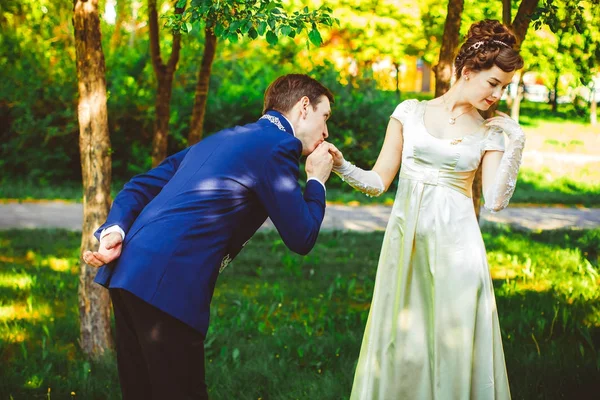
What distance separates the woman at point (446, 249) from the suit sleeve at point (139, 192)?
0.91 meters

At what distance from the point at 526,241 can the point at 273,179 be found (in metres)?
6.56

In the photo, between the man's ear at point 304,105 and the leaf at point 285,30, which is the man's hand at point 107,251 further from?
the leaf at point 285,30

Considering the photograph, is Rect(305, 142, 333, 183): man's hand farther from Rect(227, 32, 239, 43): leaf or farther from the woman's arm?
Rect(227, 32, 239, 43): leaf

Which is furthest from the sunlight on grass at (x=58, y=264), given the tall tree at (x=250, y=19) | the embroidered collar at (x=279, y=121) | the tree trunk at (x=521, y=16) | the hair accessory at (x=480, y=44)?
the hair accessory at (x=480, y=44)

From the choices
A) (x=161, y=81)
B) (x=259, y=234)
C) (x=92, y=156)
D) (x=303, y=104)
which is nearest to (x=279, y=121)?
(x=303, y=104)

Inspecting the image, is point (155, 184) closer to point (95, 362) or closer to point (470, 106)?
point (470, 106)

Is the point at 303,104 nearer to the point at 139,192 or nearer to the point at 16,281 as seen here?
the point at 139,192

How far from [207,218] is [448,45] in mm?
3378

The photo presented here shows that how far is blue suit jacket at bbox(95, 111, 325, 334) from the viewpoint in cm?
238

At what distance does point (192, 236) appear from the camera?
240 cm

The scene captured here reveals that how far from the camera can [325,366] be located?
4.44 metres

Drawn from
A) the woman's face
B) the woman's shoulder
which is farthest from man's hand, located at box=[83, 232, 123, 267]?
the woman's face

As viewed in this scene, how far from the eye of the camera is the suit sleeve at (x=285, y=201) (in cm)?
245

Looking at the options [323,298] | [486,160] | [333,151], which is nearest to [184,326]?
[333,151]
